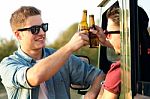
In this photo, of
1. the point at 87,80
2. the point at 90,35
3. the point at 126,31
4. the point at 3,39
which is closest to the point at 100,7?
the point at 87,80

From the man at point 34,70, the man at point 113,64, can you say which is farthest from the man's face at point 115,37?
the man at point 34,70

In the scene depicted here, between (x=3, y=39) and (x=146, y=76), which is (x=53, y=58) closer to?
(x=146, y=76)

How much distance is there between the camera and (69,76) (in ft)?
12.7

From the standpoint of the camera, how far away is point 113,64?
10.5 feet

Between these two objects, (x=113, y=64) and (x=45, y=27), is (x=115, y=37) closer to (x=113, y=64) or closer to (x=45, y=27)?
(x=113, y=64)

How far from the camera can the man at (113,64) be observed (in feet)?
9.85

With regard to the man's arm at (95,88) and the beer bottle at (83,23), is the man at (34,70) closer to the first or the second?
the man's arm at (95,88)

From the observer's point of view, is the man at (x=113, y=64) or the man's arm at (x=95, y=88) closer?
the man at (x=113, y=64)

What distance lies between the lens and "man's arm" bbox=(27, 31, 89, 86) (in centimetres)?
319

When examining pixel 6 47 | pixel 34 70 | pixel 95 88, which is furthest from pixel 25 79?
pixel 6 47

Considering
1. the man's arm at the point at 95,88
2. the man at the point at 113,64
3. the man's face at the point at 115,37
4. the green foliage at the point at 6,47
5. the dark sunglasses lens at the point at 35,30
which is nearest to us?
the man at the point at 113,64

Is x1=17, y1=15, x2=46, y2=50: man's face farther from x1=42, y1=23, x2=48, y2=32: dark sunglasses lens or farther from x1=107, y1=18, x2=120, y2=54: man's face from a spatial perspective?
x1=107, y1=18, x2=120, y2=54: man's face

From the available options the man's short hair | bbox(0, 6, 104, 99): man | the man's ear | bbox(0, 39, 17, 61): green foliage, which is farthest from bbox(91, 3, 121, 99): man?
bbox(0, 39, 17, 61): green foliage

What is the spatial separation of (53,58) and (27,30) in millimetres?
542
